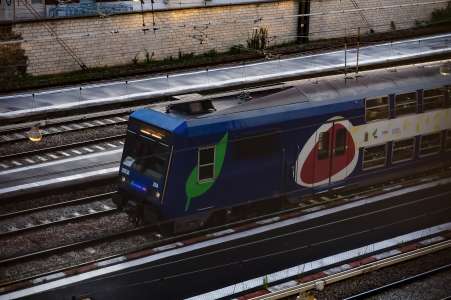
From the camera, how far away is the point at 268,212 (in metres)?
20.8

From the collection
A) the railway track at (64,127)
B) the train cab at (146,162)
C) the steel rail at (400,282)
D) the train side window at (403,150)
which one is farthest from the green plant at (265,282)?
the railway track at (64,127)

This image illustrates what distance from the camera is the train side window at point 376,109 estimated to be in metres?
21.7

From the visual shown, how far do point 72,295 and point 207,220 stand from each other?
4.05 m

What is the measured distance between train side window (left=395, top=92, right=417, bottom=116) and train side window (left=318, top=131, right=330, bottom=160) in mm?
2551

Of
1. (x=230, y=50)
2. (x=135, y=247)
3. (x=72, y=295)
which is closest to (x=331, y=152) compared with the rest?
(x=135, y=247)

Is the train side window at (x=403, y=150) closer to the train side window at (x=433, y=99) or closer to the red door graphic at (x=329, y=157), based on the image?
the train side window at (x=433, y=99)

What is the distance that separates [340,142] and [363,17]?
24.6 meters

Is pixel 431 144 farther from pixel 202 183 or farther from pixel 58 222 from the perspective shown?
pixel 58 222

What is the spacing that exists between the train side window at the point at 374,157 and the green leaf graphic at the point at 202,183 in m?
4.51

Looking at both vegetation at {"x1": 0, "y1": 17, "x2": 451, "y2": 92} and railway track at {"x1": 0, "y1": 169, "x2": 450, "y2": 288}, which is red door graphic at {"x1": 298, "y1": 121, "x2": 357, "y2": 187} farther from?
vegetation at {"x1": 0, "y1": 17, "x2": 451, "y2": 92}

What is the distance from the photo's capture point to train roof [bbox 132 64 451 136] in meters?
19.1

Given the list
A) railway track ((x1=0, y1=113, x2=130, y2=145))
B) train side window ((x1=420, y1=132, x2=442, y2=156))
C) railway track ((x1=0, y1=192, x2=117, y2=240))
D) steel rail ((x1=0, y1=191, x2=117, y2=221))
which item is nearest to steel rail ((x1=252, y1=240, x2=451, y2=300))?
train side window ((x1=420, y1=132, x2=442, y2=156))

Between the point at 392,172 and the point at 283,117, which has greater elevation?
the point at 283,117

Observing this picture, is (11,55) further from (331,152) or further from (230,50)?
(331,152)
